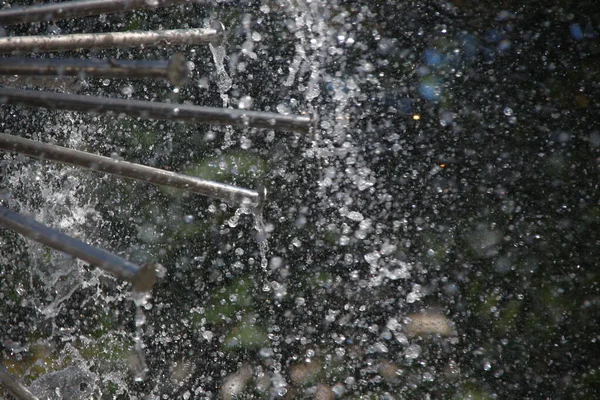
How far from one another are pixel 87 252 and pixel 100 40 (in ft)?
0.88

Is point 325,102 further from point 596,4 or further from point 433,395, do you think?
point 433,395

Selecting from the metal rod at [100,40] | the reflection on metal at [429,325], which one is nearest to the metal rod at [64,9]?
the metal rod at [100,40]

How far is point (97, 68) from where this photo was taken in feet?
2.12

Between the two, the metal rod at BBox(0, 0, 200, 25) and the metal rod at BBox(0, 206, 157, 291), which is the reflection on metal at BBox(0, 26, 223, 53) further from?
the metal rod at BBox(0, 206, 157, 291)

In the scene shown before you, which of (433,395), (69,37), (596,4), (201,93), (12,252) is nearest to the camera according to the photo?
(69,37)

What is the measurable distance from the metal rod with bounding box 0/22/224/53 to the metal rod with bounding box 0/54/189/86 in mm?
25

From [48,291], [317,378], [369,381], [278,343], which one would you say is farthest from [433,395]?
[48,291]

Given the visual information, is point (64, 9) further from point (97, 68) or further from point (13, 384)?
point (13, 384)

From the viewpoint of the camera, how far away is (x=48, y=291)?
151cm

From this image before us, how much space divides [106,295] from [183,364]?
25 cm

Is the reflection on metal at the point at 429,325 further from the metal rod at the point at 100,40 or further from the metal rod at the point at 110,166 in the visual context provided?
the metal rod at the point at 100,40

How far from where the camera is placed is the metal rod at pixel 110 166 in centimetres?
71

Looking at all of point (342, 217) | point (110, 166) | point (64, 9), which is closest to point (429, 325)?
point (342, 217)

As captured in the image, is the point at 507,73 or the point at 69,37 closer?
the point at 69,37
